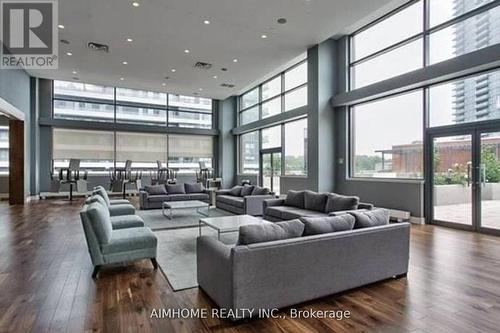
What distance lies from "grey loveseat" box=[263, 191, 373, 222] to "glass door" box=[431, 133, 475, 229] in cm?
218

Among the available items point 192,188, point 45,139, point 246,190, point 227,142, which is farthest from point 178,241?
point 45,139

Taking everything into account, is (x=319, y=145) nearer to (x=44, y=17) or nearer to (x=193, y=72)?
(x=193, y=72)

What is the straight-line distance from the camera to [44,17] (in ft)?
20.9

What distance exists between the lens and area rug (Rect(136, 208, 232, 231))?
6039mm

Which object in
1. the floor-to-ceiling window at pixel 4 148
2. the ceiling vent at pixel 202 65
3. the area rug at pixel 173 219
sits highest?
the ceiling vent at pixel 202 65

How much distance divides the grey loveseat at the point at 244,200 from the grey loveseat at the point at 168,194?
0.63 meters

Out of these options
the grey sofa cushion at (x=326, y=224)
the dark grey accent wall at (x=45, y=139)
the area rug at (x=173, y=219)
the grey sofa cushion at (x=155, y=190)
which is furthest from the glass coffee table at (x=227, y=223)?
the dark grey accent wall at (x=45, y=139)

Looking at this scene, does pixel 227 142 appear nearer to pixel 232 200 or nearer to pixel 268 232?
pixel 232 200

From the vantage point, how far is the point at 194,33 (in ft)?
23.6

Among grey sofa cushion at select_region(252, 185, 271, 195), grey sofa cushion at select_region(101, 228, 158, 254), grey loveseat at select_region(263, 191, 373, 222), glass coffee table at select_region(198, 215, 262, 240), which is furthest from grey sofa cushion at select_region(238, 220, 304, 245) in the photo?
grey sofa cushion at select_region(252, 185, 271, 195)

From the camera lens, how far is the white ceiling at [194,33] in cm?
600

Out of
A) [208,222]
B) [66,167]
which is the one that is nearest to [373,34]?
[208,222]

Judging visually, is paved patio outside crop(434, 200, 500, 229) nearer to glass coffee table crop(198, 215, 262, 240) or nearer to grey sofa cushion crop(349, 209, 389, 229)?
grey sofa cushion crop(349, 209, 389, 229)

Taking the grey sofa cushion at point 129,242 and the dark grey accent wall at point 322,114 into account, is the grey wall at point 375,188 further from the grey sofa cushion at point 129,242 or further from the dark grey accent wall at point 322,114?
the grey sofa cushion at point 129,242
